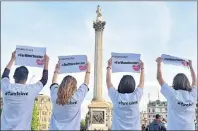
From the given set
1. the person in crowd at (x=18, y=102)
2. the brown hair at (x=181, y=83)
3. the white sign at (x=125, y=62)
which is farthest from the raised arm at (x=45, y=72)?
the brown hair at (x=181, y=83)

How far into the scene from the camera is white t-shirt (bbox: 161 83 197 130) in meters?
7.70

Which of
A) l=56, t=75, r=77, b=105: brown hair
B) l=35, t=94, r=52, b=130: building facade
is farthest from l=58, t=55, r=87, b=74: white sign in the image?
l=35, t=94, r=52, b=130: building facade

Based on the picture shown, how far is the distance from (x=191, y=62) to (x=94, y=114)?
3819cm

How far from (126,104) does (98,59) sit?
1688 inches

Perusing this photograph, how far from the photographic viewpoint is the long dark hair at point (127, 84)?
7852mm

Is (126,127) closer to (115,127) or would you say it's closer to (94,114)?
(115,127)

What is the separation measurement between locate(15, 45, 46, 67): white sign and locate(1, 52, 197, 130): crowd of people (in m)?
0.44

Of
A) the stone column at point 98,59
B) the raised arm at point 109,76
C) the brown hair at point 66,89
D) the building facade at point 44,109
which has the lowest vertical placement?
the building facade at point 44,109

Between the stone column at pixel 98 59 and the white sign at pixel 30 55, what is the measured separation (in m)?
40.2

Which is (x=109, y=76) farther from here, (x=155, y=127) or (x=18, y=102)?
(x=155, y=127)

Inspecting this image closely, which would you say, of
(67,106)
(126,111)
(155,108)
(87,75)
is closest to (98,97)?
(87,75)

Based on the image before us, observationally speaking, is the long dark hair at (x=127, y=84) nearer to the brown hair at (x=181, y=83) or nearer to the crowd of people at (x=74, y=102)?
the crowd of people at (x=74, y=102)

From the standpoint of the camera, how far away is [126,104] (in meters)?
7.68

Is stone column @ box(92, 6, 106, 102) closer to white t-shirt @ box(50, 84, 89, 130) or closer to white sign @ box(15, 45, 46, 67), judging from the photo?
white sign @ box(15, 45, 46, 67)
